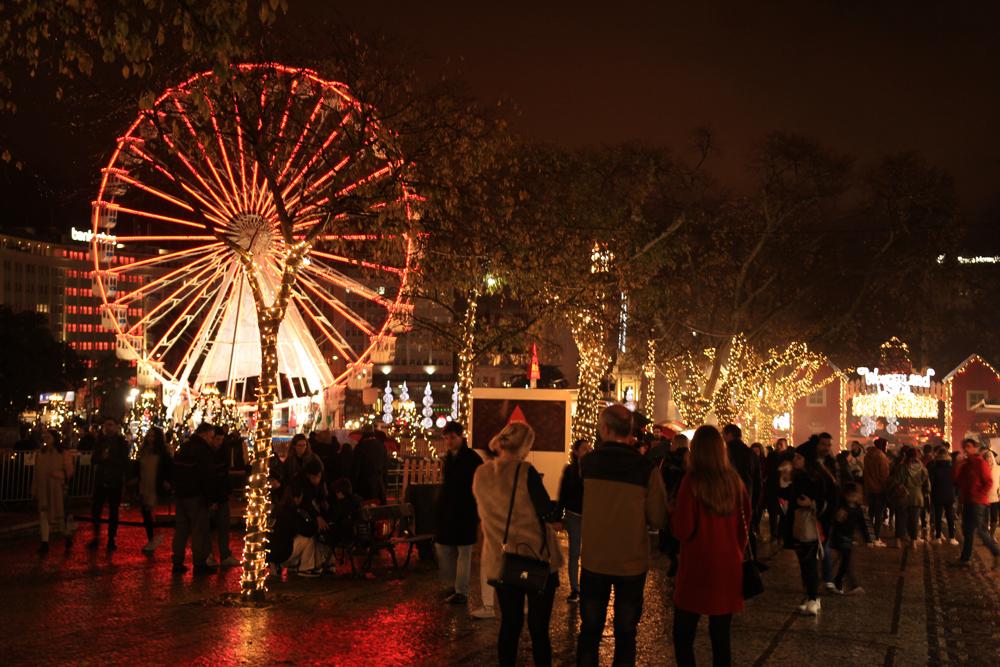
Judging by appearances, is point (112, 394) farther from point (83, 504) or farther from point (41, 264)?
point (83, 504)

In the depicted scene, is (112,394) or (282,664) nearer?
(282,664)

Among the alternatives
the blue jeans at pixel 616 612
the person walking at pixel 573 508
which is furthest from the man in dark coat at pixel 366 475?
the blue jeans at pixel 616 612

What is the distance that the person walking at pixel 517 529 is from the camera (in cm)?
859

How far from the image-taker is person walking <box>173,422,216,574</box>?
15.5 meters

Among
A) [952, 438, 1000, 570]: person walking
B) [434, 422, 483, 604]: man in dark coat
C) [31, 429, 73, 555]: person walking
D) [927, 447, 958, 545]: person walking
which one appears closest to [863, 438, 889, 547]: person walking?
[927, 447, 958, 545]: person walking

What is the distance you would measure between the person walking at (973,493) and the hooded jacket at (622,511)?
1152cm

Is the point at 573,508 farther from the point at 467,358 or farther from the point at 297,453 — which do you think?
the point at 467,358

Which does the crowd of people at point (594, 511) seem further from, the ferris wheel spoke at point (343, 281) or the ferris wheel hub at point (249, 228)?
the ferris wheel spoke at point (343, 281)

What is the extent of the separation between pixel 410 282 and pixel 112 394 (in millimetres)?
120459

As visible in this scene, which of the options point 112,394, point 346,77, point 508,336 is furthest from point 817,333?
point 112,394

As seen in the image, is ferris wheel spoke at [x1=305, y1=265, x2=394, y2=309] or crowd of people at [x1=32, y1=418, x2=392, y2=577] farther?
ferris wheel spoke at [x1=305, y1=265, x2=394, y2=309]

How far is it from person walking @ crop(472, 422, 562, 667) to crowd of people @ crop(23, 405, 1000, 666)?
11 mm

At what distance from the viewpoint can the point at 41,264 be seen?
163m

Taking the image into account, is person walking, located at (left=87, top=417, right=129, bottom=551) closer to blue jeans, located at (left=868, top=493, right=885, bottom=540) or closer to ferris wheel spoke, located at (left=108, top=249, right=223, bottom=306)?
ferris wheel spoke, located at (left=108, top=249, right=223, bottom=306)
